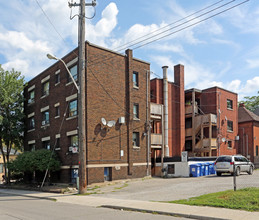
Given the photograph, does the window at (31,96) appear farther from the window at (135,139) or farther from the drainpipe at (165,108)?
the drainpipe at (165,108)

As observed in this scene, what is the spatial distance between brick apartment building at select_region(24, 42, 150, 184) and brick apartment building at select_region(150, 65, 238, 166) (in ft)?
9.77

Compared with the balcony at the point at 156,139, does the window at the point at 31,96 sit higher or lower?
higher

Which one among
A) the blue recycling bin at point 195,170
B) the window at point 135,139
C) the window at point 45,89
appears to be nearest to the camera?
the blue recycling bin at point 195,170

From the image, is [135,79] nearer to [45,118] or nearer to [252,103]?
[45,118]

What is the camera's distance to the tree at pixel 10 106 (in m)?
30.6

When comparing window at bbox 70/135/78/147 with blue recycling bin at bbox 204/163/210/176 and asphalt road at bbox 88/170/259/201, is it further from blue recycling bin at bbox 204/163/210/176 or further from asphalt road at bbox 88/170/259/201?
blue recycling bin at bbox 204/163/210/176

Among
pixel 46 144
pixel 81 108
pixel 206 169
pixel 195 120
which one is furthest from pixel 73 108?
pixel 195 120

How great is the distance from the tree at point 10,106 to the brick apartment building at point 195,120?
552 inches

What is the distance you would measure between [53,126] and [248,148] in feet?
83.0

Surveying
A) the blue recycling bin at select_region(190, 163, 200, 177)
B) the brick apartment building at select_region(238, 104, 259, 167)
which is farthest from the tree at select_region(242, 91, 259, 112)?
the blue recycling bin at select_region(190, 163, 200, 177)

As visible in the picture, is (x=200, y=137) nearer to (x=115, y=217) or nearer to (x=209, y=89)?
(x=209, y=89)

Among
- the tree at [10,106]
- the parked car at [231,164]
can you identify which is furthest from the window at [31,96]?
the parked car at [231,164]

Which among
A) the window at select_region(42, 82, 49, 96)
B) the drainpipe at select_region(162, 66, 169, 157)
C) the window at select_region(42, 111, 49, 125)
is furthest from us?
the drainpipe at select_region(162, 66, 169, 157)

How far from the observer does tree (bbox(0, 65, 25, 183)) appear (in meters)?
30.6
